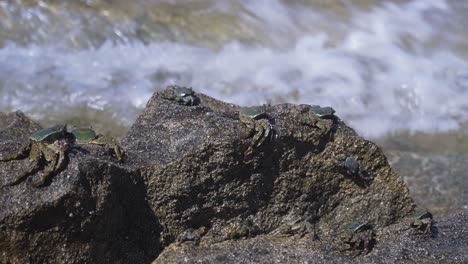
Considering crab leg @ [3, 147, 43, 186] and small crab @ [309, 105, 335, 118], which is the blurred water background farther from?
crab leg @ [3, 147, 43, 186]

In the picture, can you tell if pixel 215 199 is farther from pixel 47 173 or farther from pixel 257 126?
pixel 47 173

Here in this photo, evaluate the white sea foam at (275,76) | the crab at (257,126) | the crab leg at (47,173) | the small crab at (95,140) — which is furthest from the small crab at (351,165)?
the white sea foam at (275,76)

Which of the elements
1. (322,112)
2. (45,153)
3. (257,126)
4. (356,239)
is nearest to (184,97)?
(257,126)

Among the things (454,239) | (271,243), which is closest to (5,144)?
(271,243)

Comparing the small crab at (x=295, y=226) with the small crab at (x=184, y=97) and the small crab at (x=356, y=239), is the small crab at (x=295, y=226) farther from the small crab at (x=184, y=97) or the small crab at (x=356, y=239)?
the small crab at (x=184, y=97)

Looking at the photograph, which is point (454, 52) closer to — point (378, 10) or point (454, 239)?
point (378, 10)
